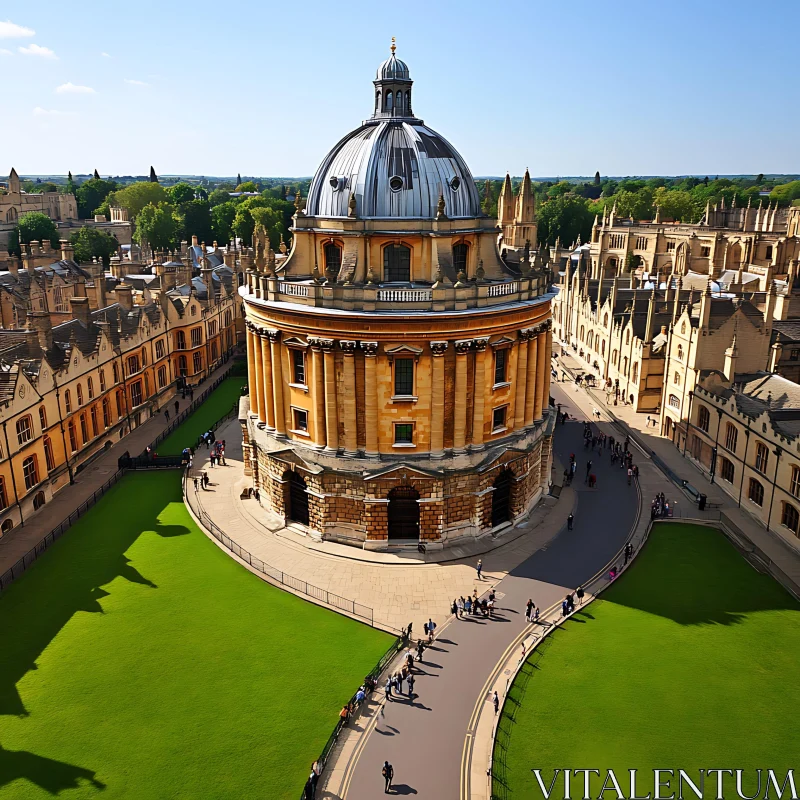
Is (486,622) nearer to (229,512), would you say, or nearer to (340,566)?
(340,566)

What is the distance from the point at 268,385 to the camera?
4112 cm

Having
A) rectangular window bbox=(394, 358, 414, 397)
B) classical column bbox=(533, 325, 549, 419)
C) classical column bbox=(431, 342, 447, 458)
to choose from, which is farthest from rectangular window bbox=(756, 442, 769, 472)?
rectangular window bbox=(394, 358, 414, 397)

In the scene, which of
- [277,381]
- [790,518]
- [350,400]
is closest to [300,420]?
[277,381]

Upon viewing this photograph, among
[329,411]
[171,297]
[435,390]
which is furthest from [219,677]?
[171,297]

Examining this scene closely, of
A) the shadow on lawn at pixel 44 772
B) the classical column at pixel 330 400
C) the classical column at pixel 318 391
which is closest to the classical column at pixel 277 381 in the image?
the classical column at pixel 318 391

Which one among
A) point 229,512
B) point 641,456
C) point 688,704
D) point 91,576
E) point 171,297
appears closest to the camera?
point 688,704

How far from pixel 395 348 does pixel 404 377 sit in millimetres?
2007

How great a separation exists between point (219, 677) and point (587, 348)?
65.4 meters

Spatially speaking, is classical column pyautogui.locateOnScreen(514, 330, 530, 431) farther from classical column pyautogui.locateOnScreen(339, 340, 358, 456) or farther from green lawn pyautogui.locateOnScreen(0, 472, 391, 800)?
green lawn pyautogui.locateOnScreen(0, 472, 391, 800)

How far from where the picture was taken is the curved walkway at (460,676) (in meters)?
23.2

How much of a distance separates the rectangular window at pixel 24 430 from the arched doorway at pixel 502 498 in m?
29.6

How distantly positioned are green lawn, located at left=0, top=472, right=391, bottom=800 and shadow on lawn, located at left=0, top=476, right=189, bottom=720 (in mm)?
90

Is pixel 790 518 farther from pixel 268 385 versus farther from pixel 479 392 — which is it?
pixel 268 385

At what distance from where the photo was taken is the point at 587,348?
82438mm
